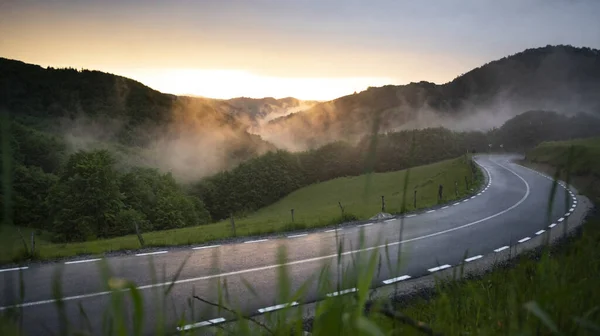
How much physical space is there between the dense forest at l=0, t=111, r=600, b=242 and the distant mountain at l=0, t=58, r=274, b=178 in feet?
89.1

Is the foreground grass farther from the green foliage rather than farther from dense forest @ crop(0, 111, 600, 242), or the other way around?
the green foliage

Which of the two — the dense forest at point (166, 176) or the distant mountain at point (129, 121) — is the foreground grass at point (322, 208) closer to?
the dense forest at point (166, 176)

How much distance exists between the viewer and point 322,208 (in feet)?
126

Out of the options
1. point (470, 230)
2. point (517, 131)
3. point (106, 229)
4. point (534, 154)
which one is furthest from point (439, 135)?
point (470, 230)

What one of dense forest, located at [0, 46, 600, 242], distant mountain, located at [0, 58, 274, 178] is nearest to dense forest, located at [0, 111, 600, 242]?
dense forest, located at [0, 46, 600, 242]

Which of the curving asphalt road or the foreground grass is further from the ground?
the curving asphalt road

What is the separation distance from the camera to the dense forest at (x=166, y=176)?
46.5m

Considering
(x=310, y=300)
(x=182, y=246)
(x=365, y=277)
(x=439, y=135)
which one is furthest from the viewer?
(x=439, y=135)

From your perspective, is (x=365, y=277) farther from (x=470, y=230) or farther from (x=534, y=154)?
(x=534, y=154)

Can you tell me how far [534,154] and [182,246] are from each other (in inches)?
2954

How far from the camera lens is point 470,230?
62.4 feet

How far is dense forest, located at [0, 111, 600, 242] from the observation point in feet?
153

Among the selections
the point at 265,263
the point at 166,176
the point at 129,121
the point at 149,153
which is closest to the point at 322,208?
the point at 265,263

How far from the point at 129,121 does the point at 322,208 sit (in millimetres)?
145503
